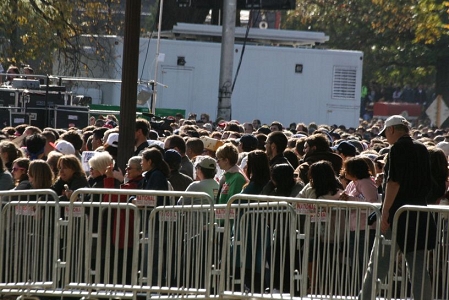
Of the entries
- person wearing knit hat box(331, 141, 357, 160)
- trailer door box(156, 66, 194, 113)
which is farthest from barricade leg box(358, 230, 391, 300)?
trailer door box(156, 66, 194, 113)

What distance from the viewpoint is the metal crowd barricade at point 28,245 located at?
374 inches

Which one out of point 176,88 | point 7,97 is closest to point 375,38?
point 176,88

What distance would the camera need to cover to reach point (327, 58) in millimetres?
32500

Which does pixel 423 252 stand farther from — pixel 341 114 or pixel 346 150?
pixel 341 114

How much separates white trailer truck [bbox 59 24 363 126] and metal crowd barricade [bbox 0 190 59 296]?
69.8 feet

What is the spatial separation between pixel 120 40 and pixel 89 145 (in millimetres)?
15605

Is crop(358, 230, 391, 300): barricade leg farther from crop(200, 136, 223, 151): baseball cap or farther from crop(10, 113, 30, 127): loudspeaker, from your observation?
crop(10, 113, 30, 127): loudspeaker

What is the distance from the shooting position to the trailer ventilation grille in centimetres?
3247

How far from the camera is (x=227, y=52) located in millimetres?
27812

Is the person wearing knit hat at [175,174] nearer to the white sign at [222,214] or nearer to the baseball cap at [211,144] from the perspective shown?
the white sign at [222,214]

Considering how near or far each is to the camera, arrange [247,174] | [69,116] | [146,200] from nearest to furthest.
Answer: [146,200], [247,174], [69,116]

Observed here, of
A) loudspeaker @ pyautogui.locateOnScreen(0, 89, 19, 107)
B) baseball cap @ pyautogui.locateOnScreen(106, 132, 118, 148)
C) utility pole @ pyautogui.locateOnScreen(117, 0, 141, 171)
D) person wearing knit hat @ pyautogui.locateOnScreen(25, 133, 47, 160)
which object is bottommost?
person wearing knit hat @ pyautogui.locateOnScreen(25, 133, 47, 160)

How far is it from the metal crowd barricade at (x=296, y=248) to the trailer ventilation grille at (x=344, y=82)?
23236 mm

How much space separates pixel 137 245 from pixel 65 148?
407 cm
